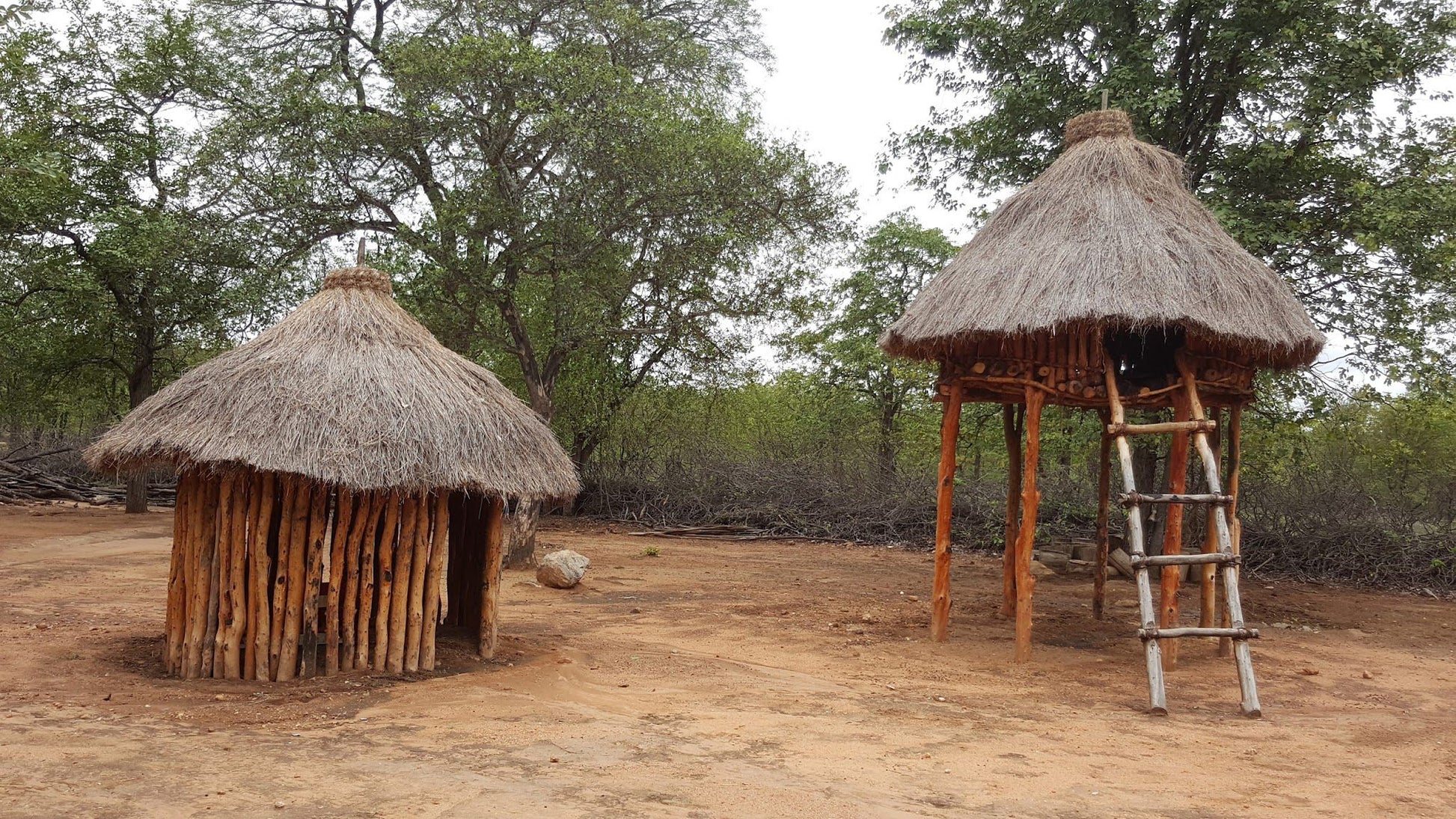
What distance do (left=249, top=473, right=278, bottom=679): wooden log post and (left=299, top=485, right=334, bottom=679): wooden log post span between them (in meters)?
0.21

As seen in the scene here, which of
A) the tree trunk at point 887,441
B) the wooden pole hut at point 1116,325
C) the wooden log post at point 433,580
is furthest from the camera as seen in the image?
the tree trunk at point 887,441

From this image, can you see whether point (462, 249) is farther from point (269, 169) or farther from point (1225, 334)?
point (1225, 334)

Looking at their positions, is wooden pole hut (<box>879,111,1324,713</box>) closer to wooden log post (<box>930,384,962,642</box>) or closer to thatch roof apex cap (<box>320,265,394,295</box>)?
wooden log post (<box>930,384,962,642</box>)

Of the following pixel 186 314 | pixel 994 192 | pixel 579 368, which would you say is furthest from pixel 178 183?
pixel 994 192

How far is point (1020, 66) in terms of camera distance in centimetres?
1322

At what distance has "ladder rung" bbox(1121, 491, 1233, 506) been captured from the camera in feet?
24.0

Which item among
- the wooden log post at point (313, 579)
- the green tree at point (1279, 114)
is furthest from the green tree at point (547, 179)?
the wooden log post at point (313, 579)

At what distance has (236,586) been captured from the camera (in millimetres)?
6648

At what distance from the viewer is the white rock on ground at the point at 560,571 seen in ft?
37.5

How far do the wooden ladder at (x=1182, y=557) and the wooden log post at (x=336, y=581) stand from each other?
524 centimetres

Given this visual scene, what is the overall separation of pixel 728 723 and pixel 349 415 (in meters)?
3.12

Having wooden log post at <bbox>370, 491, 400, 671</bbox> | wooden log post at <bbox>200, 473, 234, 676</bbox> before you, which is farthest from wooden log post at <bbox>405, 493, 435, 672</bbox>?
wooden log post at <bbox>200, 473, 234, 676</bbox>

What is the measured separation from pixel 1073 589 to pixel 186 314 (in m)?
14.4

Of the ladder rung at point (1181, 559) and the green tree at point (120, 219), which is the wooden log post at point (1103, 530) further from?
the green tree at point (120, 219)
